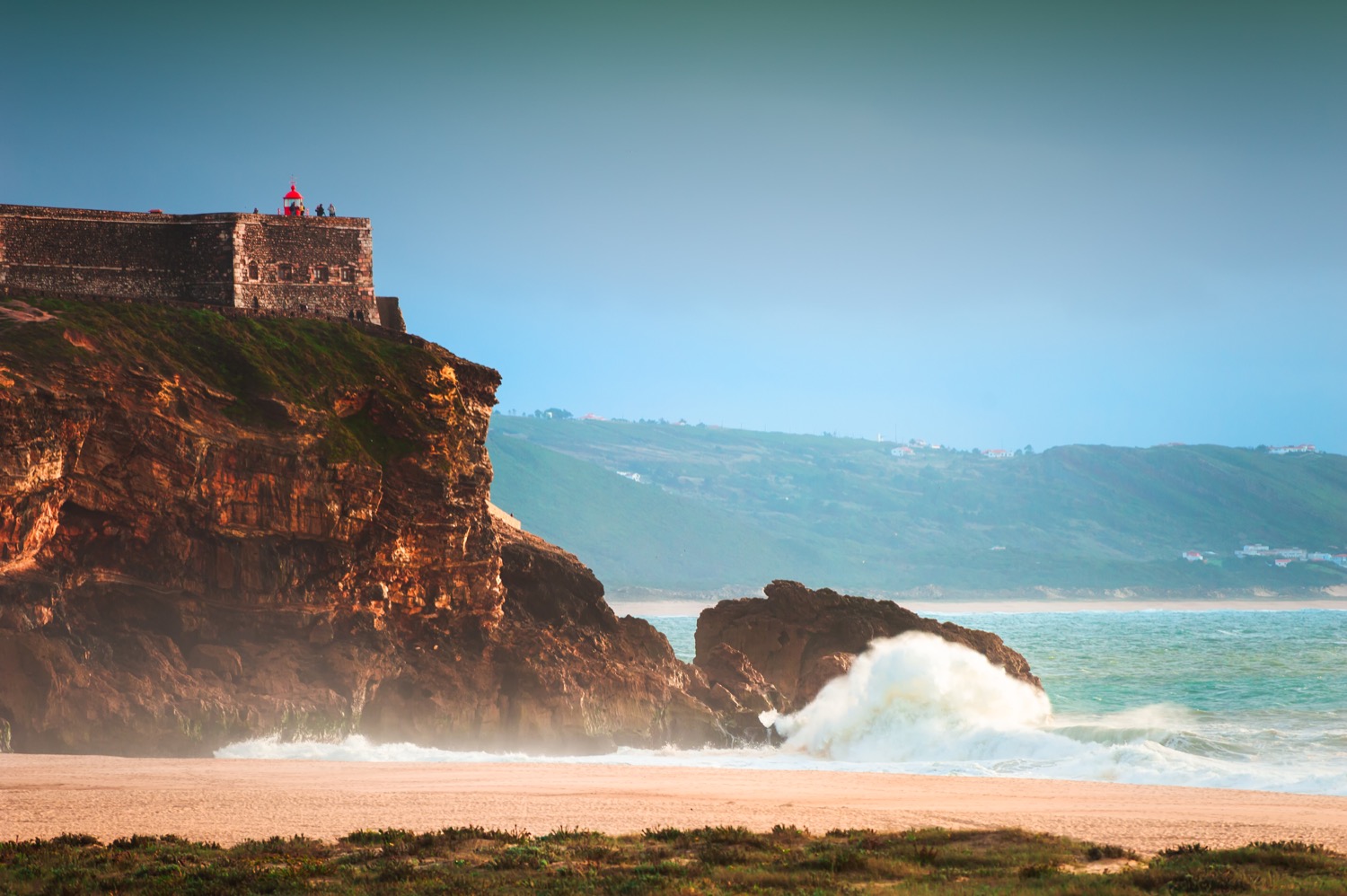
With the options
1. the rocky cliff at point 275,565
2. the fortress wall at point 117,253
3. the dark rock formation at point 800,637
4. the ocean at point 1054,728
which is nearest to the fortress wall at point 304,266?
the fortress wall at point 117,253

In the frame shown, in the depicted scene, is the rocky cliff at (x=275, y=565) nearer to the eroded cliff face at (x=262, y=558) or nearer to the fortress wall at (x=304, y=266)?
the eroded cliff face at (x=262, y=558)

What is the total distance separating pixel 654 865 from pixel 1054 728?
23263 millimetres

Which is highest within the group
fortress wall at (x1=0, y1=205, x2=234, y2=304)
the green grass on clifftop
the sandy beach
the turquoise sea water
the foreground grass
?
fortress wall at (x1=0, y1=205, x2=234, y2=304)

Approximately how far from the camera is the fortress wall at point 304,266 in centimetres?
4016

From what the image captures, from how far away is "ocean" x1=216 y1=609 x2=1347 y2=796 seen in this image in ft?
102

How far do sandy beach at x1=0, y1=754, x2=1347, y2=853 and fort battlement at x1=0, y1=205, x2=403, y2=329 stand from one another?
16219 millimetres

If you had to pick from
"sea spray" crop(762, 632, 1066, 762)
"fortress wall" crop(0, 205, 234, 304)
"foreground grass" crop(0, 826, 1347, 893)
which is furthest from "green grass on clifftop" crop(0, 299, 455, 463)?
"foreground grass" crop(0, 826, 1347, 893)

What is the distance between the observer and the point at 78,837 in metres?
18.1

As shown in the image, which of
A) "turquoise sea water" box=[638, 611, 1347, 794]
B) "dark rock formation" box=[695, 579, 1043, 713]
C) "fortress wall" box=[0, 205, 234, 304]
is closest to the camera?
"turquoise sea water" box=[638, 611, 1347, 794]

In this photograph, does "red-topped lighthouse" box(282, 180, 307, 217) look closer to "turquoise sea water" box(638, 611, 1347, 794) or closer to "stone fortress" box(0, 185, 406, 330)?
"stone fortress" box(0, 185, 406, 330)

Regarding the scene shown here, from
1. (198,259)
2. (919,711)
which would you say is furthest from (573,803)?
(198,259)

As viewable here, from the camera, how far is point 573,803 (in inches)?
922

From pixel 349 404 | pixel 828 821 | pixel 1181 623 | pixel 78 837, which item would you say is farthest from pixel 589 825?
pixel 1181 623

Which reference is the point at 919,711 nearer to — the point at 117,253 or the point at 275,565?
the point at 275,565
